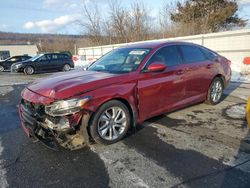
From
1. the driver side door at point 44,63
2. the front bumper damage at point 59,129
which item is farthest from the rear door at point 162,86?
the driver side door at point 44,63

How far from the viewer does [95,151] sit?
3.67 meters

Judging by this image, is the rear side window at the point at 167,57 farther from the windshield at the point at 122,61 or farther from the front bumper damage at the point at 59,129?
the front bumper damage at the point at 59,129

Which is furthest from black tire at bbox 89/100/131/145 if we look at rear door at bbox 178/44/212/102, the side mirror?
rear door at bbox 178/44/212/102

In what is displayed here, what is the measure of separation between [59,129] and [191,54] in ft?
11.3

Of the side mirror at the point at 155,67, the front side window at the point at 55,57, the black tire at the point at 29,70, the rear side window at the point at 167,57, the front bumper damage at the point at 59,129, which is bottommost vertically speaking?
the front bumper damage at the point at 59,129

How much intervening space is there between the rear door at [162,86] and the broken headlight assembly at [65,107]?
3.85 ft

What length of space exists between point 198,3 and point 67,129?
26702 millimetres

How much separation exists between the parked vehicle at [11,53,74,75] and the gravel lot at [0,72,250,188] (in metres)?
13.7

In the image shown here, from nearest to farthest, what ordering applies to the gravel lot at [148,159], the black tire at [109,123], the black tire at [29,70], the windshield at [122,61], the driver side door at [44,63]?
the gravel lot at [148,159], the black tire at [109,123], the windshield at [122,61], the black tire at [29,70], the driver side door at [44,63]

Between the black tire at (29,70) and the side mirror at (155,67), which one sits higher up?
the side mirror at (155,67)

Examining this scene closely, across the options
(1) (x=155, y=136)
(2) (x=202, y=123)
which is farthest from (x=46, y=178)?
(2) (x=202, y=123)

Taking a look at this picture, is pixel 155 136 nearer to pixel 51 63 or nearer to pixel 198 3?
pixel 51 63

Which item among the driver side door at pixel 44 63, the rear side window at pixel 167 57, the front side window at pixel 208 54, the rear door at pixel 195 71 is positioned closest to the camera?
the rear side window at pixel 167 57

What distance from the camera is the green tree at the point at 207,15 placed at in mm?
25011
